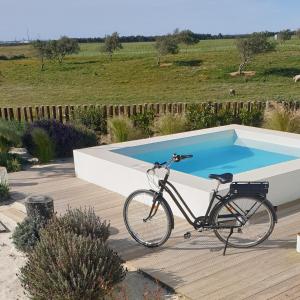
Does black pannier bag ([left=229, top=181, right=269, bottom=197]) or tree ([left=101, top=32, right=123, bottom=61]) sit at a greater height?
tree ([left=101, top=32, right=123, bottom=61])

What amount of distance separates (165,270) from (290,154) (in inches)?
221

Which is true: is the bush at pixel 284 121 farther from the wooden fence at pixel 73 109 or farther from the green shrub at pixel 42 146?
the green shrub at pixel 42 146

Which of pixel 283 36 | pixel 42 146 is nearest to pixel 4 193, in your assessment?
pixel 42 146

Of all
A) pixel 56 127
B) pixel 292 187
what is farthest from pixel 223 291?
pixel 56 127

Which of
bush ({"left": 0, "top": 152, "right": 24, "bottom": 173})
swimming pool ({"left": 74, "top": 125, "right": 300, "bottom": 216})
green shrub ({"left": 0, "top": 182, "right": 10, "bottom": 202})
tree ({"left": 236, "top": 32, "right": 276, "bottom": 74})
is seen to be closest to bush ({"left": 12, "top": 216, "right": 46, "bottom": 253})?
swimming pool ({"left": 74, "top": 125, "right": 300, "bottom": 216})

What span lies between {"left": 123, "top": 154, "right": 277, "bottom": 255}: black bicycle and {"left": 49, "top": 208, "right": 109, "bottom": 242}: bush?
51cm

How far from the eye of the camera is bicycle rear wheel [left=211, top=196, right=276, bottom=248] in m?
4.95

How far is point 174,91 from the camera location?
31.3 m

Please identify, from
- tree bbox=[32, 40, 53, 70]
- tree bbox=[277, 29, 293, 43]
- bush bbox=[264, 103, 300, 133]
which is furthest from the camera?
tree bbox=[277, 29, 293, 43]

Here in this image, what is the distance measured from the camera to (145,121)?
40.4 ft

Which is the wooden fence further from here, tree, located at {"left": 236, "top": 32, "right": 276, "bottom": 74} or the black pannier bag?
tree, located at {"left": 236, "top": 32, "right": 276, "bottom": 74}

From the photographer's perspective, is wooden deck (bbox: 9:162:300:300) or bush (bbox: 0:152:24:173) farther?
bush (bbox: 0:152:24:173)

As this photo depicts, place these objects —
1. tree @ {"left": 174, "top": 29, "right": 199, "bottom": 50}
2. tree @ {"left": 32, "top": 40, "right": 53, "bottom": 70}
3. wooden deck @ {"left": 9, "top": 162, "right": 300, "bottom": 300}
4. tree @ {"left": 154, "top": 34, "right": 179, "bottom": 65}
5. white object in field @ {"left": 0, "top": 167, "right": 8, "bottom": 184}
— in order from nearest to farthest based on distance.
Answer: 1. wooden deck @ {"left": 9, "top": 162, "right": 300, "bottom": 300}
2. white object in field @ {"left": 0, "top": 167, "right": 8, "bottom": 184}
3. tree @ {"left": 154, "top": 34, "right": 179, "bottom": 65}
4. tree @ {"left": 32, "top": 40, "right": 53, "bottom": 70}
5. tree @ {"left": 174, "top": 29, "right": 199, "bottom": 50}

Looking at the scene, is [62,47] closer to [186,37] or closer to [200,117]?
[186,37]
